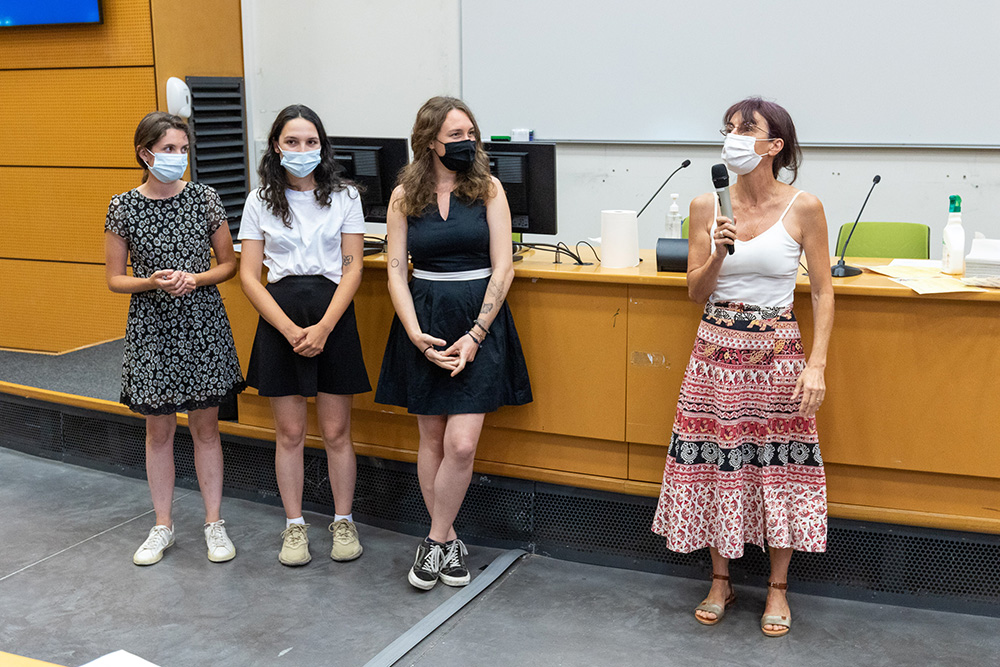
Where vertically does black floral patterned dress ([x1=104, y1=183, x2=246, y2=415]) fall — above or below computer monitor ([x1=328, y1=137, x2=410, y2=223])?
below

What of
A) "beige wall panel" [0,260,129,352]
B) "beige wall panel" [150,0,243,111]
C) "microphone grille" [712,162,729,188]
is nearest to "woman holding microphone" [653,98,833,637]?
"microphone grille" [712,162,729,188]

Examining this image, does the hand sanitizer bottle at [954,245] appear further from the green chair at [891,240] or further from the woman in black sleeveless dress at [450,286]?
the woman in black sleeveless dress at [450,286]

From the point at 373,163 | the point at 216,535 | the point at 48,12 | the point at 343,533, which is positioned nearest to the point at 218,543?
the point at 216,535

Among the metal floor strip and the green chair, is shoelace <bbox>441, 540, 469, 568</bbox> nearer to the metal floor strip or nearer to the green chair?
the metal floor strip

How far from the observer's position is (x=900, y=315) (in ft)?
8.98

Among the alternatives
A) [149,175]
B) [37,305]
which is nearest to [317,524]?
[149,175]

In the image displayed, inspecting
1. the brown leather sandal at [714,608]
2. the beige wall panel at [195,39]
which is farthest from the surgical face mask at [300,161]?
the beige wall panel at [195,39]

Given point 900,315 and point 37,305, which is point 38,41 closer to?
point 37,305

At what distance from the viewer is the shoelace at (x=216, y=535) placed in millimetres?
3285

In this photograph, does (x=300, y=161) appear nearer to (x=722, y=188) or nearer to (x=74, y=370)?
(x=722, y=188)

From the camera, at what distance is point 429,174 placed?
2.92 m

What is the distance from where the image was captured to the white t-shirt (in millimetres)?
3021

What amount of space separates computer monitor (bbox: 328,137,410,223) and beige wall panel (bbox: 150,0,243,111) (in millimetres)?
2008

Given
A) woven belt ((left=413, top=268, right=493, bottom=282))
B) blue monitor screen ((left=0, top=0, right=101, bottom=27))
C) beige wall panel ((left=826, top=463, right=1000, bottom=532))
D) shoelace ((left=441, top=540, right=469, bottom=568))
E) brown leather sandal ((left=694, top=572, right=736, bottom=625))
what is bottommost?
brown leather sandal ((left=694, top=572, right=736, bottom=625))
